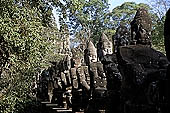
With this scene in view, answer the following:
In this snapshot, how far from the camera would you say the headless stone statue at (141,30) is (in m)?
4.11

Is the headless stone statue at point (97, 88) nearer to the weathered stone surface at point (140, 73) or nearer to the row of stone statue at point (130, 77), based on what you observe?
the row of stone statue at point (130, 77)

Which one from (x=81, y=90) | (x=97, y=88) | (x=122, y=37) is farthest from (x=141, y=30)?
(x=81, y=90)

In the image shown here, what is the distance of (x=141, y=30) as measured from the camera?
412 cm

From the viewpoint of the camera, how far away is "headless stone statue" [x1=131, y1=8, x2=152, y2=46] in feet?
13.5

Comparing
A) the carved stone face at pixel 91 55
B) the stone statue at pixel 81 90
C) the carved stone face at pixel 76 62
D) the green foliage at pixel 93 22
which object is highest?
the green foliage at pixel 93 22

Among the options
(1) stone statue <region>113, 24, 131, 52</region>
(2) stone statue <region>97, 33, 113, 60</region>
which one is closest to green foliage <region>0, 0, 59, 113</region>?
(2) stone statue <region>97, 33, 113, 60</region>

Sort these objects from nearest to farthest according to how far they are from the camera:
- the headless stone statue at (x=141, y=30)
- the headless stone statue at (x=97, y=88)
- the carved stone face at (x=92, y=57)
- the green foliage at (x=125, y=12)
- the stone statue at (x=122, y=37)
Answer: the headless stone statue at (x=141, y=30) → the headless stone statue at (x=97, y=88) → the stone statue at (x=122, y=37) → the carved stone face at (x=92, y=57) → the green foliage at (x=125, y=12)

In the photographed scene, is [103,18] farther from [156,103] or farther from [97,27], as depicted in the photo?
[156,103]

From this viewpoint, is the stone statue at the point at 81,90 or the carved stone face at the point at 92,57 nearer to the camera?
the stone statue at the point at 81,90

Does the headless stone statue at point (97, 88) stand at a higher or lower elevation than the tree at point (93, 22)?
lower

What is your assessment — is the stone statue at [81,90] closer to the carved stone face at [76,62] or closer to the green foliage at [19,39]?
the carved stone face at [76,62]

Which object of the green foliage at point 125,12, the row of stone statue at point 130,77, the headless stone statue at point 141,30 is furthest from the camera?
the green foliage at point 125,12

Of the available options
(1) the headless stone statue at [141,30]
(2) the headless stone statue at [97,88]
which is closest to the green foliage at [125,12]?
(2) the headless stone statue at [97,88]

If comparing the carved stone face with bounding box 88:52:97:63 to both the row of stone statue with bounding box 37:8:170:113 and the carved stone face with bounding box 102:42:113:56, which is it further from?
the carved stone face with bounding box 102:42:113:56
